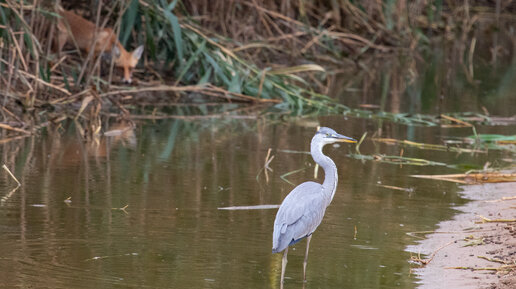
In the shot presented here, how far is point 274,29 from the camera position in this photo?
15.3 meters

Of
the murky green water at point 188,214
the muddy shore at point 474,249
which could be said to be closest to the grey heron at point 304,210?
the murky green water at point 188,214

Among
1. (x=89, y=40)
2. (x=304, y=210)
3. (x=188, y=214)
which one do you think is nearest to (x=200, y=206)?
(x=188, y=214)

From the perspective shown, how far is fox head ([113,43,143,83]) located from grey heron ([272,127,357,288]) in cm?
621

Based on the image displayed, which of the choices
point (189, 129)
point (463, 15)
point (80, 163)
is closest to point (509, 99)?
point (189, 129)

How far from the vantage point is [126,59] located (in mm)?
10969

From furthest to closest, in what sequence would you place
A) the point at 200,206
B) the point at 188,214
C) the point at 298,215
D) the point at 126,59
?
the point at 126,59, the point at 200,206, the point at 188,214, the point at 298,215

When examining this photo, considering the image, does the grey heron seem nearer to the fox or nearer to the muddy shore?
the muddy shore

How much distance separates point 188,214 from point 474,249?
1781 mm

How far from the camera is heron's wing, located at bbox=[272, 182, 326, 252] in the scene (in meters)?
4.40

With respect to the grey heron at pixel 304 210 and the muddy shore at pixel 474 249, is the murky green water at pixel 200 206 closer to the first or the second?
the muddy shore at pixel 474 249

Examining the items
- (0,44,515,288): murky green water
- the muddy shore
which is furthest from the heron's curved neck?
the muddy shore

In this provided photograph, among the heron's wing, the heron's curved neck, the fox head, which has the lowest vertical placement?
the heron's wing

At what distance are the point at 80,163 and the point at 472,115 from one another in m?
5.09

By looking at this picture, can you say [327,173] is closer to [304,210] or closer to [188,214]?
[304,210]
